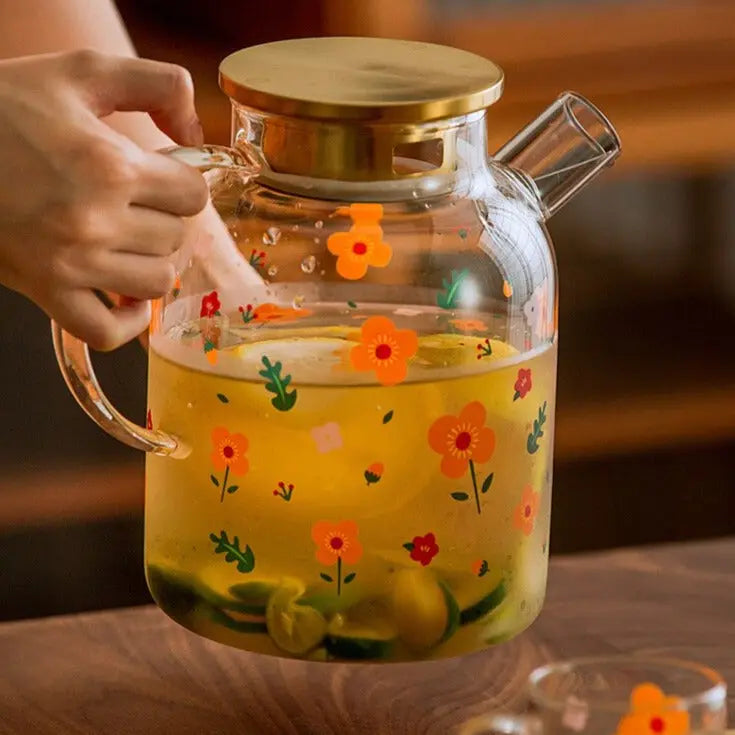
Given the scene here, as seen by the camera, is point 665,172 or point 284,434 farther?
point 665,172

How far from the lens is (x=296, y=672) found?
0.83m

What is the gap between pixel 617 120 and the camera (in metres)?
2.05

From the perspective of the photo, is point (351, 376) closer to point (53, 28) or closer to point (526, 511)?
point (526, 511)

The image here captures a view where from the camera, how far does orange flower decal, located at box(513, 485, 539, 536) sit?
0.78m

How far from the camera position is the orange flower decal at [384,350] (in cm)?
73

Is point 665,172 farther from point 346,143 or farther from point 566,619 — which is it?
point 346,143

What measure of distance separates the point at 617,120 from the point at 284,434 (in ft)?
4.61

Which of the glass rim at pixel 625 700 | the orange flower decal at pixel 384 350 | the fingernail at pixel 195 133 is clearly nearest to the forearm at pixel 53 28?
the fingernail at pixel 195 133

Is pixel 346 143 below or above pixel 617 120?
above

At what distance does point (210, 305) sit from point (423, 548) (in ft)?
0.50

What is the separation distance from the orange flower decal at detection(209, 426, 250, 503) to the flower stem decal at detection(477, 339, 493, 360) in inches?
4.5

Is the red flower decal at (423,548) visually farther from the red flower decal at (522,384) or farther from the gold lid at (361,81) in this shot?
the gold lid at (361,81)

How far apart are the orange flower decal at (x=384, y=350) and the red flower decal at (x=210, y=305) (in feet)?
0.24

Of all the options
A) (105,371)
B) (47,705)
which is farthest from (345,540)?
(105,371)
